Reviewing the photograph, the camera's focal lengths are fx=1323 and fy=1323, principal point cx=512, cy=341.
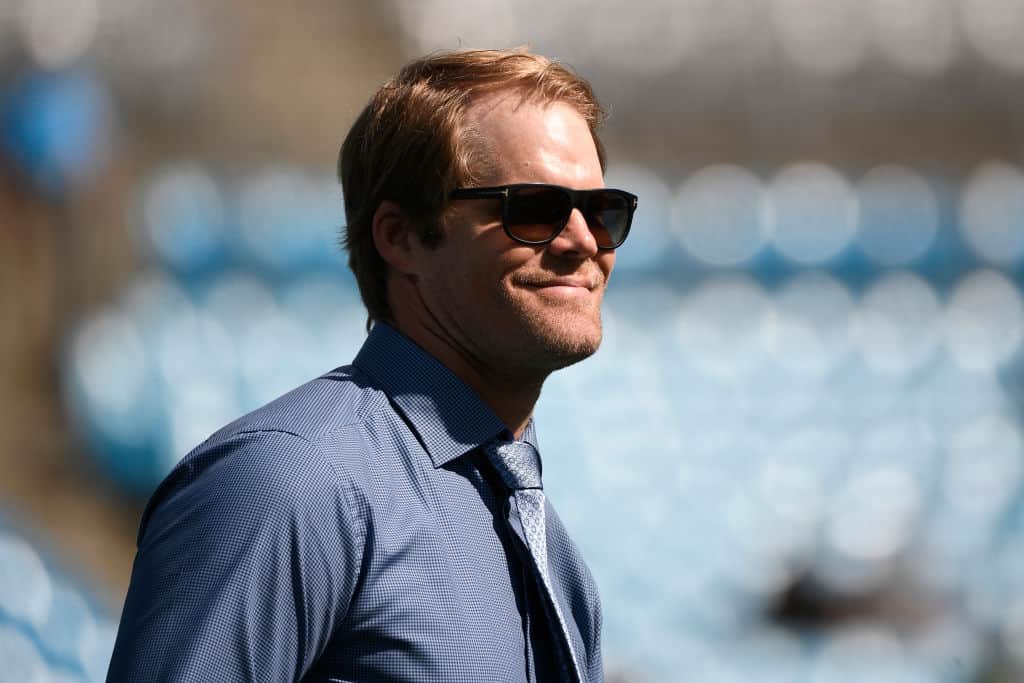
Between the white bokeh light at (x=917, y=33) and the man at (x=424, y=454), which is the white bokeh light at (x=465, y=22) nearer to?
the white bokeh light at (x=917, y=33)

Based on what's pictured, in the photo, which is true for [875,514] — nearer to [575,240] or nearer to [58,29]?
[58,29]

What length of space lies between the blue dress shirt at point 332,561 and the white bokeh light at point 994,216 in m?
5.40

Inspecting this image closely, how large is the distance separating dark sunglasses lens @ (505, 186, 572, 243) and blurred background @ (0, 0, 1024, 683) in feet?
10.3

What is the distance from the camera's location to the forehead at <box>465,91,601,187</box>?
0.97 meters

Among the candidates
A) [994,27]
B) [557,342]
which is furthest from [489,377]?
[994,27]

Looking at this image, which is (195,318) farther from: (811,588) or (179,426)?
(811,588)

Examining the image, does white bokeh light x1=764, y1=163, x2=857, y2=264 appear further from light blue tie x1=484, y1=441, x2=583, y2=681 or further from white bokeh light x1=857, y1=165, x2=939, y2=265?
light blue tie x1=484, y1=441, x2=583, y2=681

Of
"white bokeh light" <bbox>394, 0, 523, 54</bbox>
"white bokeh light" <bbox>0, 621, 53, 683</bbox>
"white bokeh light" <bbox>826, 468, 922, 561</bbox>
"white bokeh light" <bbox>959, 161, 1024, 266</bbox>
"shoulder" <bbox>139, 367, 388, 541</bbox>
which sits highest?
"white bokeh light" <bbox>394, 0, 523, 54</bbox>

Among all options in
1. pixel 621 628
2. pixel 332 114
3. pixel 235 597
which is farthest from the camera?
pixel 332 114

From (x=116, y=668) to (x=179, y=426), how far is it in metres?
4.18

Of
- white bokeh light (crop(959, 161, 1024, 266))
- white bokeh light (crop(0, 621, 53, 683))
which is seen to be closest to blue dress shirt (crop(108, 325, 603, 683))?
white bokeh light (crop(0, 621, 53, 683))

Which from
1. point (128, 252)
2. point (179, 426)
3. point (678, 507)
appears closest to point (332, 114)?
point (128, 252)

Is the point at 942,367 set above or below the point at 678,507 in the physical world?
above

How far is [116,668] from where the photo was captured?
743 millimetres
